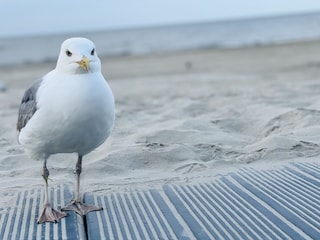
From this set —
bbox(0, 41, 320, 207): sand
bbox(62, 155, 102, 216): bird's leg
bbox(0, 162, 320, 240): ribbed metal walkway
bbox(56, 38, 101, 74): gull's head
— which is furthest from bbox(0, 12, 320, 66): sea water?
bbox(56, 38, 101, 74): gull's head

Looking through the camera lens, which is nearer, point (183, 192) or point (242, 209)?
point (242, 209)

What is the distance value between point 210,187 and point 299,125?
1628mm

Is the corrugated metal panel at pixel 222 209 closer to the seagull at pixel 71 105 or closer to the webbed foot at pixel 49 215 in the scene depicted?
the webbed foot at pixel 49 215

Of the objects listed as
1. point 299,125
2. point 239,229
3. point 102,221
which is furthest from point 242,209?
point 299,125

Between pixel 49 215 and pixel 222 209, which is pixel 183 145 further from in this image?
pixel 49 215

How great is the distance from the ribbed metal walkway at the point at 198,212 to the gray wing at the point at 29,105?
0.50 meters

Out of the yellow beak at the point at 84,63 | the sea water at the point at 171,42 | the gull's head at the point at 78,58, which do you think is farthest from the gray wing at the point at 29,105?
the sea water at the point at 171,42

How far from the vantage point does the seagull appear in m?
2.49

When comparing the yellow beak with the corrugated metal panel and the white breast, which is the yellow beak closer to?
the white breast

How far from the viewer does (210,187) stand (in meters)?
3.19

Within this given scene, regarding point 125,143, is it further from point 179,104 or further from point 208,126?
point 179,104

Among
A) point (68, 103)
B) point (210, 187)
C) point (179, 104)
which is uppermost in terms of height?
point (68, 103)

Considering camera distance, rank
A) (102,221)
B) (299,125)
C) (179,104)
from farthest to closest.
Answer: (179,104) < (299,125) < (102,221)

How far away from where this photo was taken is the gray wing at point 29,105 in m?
2.66
